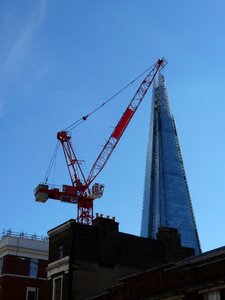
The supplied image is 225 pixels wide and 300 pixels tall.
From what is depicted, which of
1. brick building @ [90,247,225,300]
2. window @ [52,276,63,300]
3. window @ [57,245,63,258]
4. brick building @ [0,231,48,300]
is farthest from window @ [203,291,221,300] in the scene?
brick building @ [0,231,48,300]

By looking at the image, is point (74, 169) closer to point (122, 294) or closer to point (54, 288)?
point (54, 288)

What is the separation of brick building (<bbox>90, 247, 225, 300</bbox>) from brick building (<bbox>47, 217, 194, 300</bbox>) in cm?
906

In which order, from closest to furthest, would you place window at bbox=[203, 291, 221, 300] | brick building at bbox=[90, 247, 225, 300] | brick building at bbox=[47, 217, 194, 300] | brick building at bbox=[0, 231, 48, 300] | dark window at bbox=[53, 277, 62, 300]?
window at bbox=[203, 291, 221, 300], brick building at bbox=[90, 247, 225, 300], brick building at bbox=[47, 217, 194, 300], dark window at bbox=[53, 277, 62, 300], brick building at bbox=[0, 231, 48, 300]

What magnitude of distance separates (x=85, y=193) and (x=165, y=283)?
70.9 metres

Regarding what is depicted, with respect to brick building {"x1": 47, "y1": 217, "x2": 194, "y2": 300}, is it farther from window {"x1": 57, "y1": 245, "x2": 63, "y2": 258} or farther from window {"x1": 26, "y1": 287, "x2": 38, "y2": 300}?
window {"x1": 26, "y1": 287, "x2": 38, "y2": 300}

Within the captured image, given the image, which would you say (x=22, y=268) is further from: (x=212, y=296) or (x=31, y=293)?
(x=212, y=296)

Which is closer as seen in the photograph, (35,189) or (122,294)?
(122,294)

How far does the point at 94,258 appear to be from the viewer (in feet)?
175

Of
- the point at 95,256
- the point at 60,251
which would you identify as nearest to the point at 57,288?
the point at 60,251

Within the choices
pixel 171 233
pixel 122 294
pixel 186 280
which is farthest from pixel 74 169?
pixel 186 280

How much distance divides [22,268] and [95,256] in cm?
1916

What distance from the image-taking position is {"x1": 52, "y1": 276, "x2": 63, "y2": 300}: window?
170ft

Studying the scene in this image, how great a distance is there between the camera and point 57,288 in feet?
172

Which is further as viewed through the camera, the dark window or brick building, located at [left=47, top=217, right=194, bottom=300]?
the dark window
